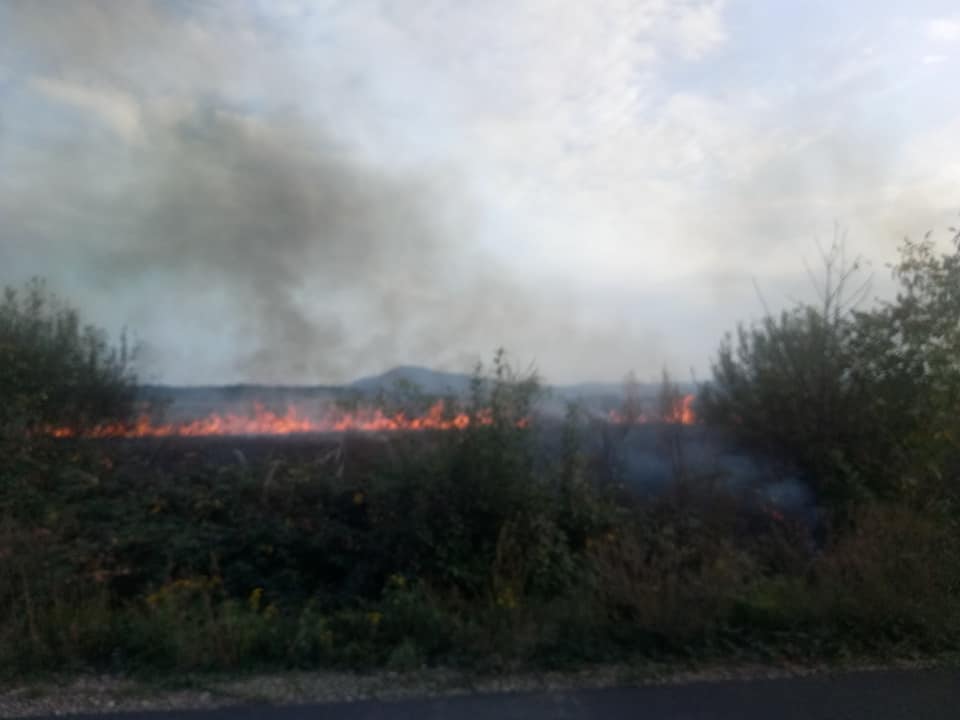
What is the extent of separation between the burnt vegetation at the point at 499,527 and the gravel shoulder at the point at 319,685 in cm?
26

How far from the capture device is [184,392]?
1806cm

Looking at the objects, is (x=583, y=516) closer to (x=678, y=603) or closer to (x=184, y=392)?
(x=678, y=603)

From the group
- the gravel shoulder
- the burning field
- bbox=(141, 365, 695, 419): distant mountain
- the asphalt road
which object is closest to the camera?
the asphalt road

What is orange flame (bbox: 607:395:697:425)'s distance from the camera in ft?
48.4

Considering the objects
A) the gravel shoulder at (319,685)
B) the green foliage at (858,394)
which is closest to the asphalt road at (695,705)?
the gravel shoulder at (319,685)

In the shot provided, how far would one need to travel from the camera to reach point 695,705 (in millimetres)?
6820

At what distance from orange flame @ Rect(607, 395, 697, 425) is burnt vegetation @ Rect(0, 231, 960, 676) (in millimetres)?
145

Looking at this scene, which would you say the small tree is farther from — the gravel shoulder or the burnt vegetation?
the gravel shoulder

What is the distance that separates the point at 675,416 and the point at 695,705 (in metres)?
8.76

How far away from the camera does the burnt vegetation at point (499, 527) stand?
8227mm

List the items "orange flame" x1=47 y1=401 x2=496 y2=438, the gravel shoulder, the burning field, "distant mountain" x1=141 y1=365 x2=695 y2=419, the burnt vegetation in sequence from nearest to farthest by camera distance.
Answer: the gravel shoulder < the burnt vegetation < "orange flame" x1=47 y1=401 x2=496 y2=438 < the burning field < "distant mountain" x1=141 y1=365 x2=695 y2=419

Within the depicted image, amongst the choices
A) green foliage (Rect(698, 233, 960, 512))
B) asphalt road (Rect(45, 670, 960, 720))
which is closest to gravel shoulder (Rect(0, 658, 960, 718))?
asphalt road (Rect(45, 670, 960, 720))

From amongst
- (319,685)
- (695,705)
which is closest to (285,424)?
(319,685)

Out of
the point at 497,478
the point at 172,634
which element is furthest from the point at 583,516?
the point at 172,634
